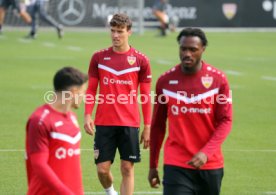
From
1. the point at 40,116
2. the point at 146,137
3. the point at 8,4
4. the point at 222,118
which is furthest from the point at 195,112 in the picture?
the point at 8,4

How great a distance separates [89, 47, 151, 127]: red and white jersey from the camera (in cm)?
1162

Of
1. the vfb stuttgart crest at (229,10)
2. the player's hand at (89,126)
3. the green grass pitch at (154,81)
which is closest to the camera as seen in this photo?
the player's hand at (89,126)

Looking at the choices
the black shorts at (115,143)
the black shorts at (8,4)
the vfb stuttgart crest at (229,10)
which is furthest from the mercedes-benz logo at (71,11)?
the black shorts at (115,143)

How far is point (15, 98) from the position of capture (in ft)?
72.9

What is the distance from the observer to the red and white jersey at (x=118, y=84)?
11.6 meters

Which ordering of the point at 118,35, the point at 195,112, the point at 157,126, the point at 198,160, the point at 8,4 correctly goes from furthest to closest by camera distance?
the point at 8,4 < the point at 118,35 < the point at 157,126 < the point at 195,112 < the point at 198,160

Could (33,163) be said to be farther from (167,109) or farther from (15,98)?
(15,98)

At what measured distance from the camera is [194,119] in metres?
8.81

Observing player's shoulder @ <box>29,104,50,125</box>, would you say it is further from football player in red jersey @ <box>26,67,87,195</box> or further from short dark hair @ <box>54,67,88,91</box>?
short dark hair @ <box>54,67,88,91</box>

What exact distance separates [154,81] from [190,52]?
16672mm

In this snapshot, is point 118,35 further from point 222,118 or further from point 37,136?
point 37,136

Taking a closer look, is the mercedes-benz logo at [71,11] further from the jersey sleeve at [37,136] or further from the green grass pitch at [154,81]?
the jersey sleeve at [37,136]

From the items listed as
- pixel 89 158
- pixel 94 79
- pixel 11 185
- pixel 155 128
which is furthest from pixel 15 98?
pixel 155 128

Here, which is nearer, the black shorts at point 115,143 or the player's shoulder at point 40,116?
the player's shoulder at point 40,116
